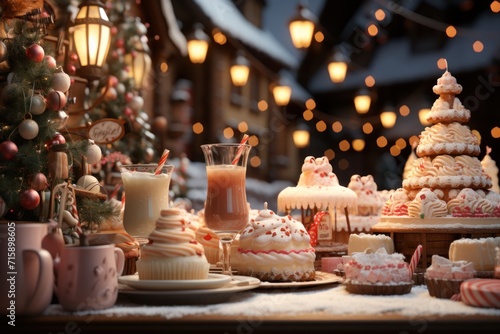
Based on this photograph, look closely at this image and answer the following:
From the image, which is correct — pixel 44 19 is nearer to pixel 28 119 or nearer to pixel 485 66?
pixel 28 119

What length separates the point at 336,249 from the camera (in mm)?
4066

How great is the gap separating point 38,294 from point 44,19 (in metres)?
2.02

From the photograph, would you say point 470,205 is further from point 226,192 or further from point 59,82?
point 59,82

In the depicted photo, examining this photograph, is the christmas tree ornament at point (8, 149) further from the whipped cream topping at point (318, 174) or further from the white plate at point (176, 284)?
the whipped cream topping at point (318, 174)

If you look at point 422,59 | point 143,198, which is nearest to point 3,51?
point 143,198

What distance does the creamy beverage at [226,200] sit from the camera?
125 inches

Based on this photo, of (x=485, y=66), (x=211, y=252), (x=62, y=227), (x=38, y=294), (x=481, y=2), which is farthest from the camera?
(x=481, y=2)

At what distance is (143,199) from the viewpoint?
321 cm

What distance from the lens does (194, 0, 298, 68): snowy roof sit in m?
16.2

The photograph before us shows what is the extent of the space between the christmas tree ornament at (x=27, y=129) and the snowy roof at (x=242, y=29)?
12336 mm

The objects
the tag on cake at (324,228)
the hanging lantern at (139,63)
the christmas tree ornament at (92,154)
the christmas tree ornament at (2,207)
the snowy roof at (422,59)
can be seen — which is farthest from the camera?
the snowy roof at (422,59)

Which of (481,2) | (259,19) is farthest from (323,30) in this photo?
(481,2)

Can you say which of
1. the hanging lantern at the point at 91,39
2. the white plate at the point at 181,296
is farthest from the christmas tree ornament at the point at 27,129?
the hanging lantern at the point at 91,39

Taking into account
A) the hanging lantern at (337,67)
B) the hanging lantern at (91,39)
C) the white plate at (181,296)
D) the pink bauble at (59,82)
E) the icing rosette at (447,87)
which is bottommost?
the white plate at (181,296)
